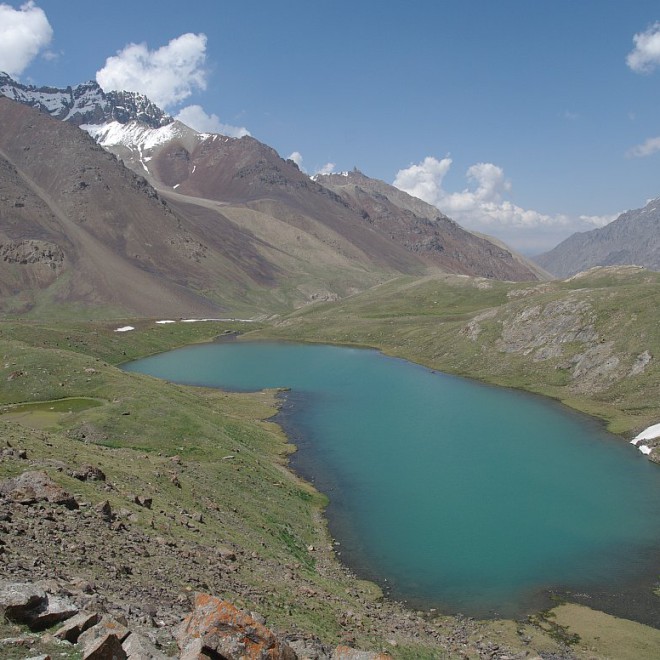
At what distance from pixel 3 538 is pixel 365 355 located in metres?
140

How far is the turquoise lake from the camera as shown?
4306 cm

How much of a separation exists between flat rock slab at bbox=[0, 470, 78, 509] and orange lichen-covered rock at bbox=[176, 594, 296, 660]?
12.4m

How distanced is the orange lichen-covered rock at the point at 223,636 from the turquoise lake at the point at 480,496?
76.0 ft

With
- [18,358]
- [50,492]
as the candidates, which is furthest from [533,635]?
[18,358]

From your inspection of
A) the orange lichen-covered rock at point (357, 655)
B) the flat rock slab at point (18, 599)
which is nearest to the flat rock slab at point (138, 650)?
the flat rock slab at point (18, 599)

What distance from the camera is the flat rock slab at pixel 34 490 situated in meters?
27.9

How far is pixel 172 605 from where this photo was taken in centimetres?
2383

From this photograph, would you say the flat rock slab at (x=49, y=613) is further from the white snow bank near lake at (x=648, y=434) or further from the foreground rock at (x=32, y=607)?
the white snow bank near lake at (x=648, y=434)

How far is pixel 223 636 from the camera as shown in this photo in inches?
734

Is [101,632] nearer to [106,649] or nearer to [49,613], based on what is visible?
[106,649]

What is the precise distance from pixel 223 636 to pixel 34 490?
598 inches

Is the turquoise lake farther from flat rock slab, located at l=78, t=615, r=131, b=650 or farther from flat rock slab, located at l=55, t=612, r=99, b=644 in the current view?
flat rock slab, located at l=55, t=612, r=99, b=644

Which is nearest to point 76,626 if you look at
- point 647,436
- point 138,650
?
point 138,650

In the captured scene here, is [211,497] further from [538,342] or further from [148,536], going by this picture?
[538,342]
